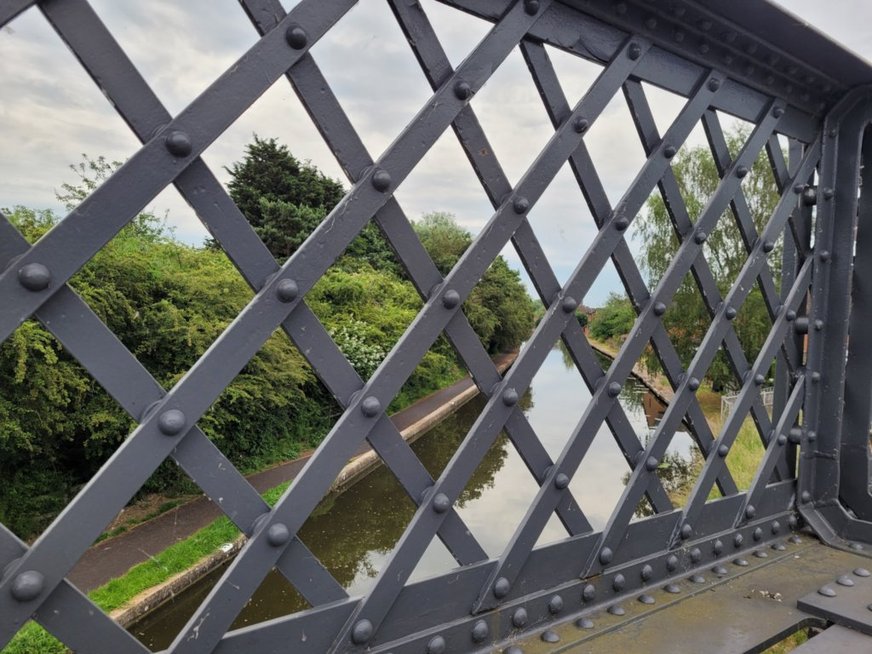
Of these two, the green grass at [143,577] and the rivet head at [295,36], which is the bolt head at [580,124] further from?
the green grass at [143,577]

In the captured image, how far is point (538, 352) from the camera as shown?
5.34 feet

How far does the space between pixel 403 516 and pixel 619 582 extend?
961 cm

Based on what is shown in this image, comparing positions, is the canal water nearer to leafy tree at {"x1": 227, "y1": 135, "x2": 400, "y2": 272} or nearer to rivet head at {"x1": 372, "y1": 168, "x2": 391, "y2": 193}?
rivet head at {"x1": 372, "y1": 168, "x2": 391, "y2": 193}

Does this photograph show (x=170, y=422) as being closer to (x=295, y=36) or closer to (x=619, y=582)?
(x=295, y=36)

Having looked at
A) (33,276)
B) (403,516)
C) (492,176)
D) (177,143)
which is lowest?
(33,276)

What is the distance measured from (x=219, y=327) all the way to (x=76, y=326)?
32.4 feet

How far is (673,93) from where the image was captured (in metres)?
1.89

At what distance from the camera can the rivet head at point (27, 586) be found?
0.91 meters

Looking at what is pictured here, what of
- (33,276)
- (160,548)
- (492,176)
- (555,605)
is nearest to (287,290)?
(33,276)

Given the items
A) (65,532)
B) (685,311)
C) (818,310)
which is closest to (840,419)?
(818,310)

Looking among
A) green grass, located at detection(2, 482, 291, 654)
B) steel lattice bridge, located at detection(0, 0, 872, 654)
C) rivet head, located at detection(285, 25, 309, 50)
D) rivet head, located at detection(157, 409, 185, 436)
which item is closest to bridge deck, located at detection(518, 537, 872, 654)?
steel lattice bridge, located at detection(0, 0, 872, 654)

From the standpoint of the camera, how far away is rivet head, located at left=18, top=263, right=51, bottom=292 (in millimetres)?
905

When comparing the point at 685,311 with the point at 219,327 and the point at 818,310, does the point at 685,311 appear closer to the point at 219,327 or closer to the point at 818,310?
the point at 219,327

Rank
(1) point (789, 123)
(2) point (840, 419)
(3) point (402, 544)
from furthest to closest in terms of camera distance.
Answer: (2) point (840, 419) < (1) point (789, 123) < (3) point (402, 544)
